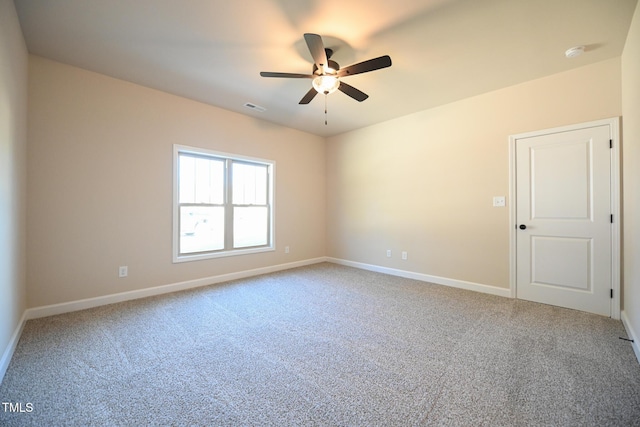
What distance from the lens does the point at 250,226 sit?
461cm

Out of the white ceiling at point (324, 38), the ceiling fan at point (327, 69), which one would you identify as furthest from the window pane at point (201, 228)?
the ceiling fan at point (327, 69)

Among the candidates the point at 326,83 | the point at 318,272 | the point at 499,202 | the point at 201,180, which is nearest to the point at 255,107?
the point at 201,180

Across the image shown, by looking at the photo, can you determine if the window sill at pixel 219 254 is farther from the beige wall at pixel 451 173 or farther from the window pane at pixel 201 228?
the beige wall at pixel 451 173

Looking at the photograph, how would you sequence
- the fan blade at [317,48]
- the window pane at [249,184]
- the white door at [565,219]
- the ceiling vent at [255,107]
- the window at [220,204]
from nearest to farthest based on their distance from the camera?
the fan blade at [317,48]
the white door at [565,219]
the window at [220,204]
the ceiling vent at [255,107]
the window pane at [249,184]

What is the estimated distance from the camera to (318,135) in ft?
18.0

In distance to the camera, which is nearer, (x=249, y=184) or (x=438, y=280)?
(x=438, y=280)

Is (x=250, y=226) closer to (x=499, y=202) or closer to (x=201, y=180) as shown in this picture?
(x=201, y=180)

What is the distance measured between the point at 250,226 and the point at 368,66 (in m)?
3.29

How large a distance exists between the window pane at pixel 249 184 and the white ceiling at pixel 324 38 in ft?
4.59

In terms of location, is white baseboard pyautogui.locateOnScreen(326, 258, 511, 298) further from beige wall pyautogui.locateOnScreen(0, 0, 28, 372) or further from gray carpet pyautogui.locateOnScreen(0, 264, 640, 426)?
beige wall pyautogui.locateOnScreen(0, 0, 28, 372)

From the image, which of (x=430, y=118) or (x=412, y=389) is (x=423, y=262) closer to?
(x=430, y=118)

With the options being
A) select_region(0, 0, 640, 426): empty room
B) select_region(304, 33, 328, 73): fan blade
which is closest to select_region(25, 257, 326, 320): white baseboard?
select_region(0, 0, 640, 426): empty room

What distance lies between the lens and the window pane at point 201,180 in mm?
3801

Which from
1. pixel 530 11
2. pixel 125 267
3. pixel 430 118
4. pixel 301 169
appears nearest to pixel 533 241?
pixel 430 118
